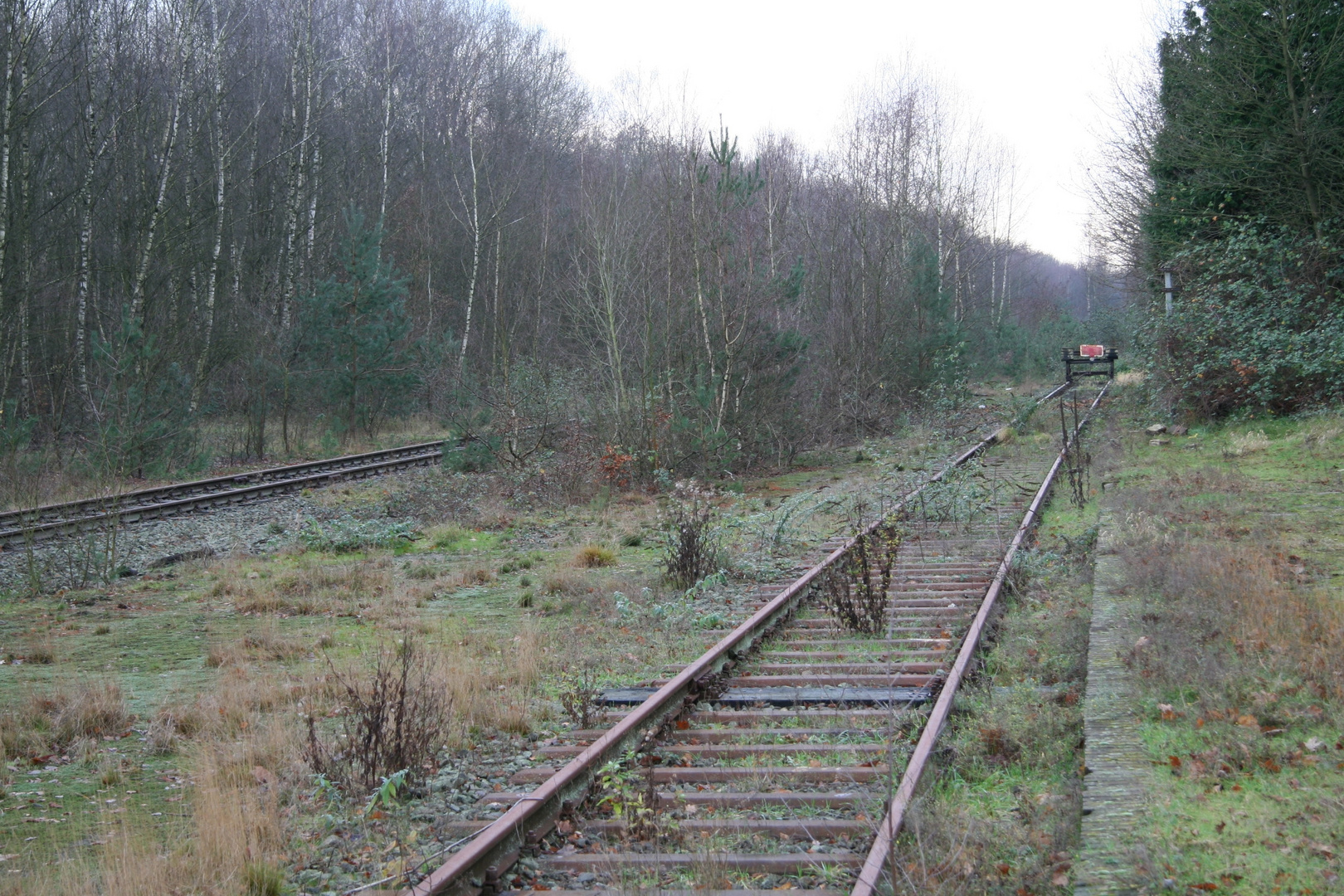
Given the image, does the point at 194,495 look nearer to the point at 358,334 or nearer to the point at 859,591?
the point at 358,334

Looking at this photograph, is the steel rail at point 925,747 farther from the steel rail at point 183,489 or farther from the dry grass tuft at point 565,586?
the steel rail at point 183,489

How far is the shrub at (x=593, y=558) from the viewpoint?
1238 cm

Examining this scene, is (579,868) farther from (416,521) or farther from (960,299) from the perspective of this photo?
(960,299)

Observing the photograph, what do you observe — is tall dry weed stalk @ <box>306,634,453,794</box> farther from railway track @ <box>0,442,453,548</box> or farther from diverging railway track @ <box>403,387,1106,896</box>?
railway track @ <box>0,442,453,548</box>

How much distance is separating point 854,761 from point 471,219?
33.0 metres

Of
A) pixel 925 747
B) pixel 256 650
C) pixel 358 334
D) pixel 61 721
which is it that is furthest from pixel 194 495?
pixel 925 747

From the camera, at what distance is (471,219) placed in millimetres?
35875

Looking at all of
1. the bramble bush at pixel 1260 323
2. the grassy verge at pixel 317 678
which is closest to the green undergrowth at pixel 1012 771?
the grassy verge at pixel 317 678

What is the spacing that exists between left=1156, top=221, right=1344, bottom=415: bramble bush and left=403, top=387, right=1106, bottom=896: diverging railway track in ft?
43.6

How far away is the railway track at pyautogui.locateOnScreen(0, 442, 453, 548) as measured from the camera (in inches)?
514

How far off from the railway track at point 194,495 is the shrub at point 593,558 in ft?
18.4

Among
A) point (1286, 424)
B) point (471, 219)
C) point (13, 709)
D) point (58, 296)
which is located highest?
point (471, 219)

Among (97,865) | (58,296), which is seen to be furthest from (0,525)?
(58,296)

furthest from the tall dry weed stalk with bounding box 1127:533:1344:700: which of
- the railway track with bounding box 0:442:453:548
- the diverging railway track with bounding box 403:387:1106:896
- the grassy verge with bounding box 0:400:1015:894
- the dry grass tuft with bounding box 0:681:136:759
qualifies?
the railway track with bounding box 0:442:453:548
